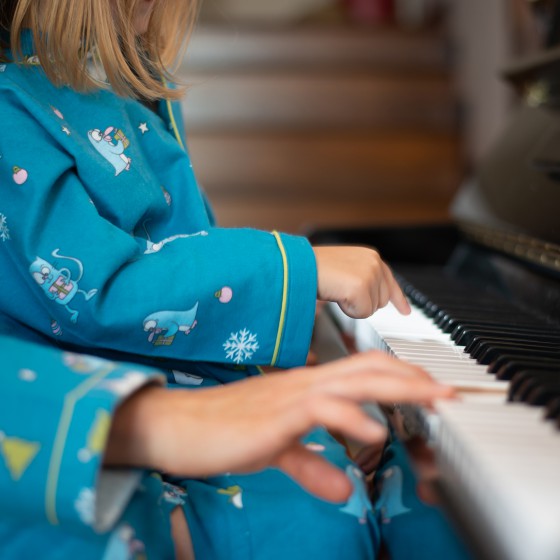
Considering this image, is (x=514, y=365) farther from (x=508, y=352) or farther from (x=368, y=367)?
(x=368, y=367)

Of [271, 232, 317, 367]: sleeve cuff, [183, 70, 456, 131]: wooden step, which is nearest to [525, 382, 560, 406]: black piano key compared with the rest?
[271, 232, 317, 367]: sleeve cuff

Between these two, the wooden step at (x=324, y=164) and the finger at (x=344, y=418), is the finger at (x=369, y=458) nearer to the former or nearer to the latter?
the finger at (x=344, y=418)

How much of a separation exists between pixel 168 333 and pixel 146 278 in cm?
6

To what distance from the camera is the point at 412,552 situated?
70 cm

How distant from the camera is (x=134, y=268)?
0.73 metres

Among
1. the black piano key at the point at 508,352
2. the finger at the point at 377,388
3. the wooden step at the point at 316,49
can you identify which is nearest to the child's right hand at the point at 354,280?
the black piano key at the point at 508,352

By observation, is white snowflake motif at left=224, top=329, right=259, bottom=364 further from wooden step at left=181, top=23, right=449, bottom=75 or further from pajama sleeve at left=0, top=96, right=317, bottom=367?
wooden step at left=181, top=23, right=449, bottom=75

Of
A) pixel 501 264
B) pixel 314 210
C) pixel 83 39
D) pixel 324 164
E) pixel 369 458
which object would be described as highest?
pixel 83 39

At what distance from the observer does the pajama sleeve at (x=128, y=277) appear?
72cm

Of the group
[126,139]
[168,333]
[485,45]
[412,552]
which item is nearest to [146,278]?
[168,333]

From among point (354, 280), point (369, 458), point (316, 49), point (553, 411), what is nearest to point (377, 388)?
point (553, 411)

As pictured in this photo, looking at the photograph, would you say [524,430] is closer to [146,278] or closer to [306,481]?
[306,481]

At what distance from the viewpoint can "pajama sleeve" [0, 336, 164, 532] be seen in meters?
0.52

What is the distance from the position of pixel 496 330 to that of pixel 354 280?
0.65ft
